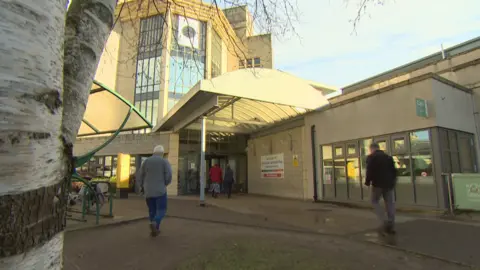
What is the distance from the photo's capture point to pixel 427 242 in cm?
502

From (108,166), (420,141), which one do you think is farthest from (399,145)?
(108,166)

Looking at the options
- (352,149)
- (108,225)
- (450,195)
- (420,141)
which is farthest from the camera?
(352,149)

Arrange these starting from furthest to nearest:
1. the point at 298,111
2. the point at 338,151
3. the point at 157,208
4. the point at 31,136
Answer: the point at 298,111 < the point at 338,151 < the point at 157,208 < the point at 31,136

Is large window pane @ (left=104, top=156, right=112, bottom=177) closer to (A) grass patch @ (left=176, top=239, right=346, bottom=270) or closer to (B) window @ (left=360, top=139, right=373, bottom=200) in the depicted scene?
(B) window @ (left=360, top=139, right=373, bottom=200)

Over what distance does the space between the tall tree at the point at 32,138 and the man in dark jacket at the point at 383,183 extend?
5.85 meters

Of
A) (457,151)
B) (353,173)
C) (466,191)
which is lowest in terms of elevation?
(466,191)

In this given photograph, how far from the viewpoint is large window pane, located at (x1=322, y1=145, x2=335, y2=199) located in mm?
11788

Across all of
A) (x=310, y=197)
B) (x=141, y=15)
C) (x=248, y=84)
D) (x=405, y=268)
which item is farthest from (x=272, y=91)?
(x=405, y=268)

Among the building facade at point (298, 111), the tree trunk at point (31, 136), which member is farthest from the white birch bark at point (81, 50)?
the building facade at point (298, 111)

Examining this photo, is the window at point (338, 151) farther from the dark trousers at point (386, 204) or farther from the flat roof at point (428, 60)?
the dark trousers at point (386, 204)

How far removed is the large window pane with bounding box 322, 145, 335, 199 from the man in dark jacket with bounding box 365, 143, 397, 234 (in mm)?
5761

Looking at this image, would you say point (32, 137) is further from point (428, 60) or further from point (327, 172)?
point (428, 60)

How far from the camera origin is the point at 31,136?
1021mm

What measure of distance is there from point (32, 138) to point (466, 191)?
9288mm
